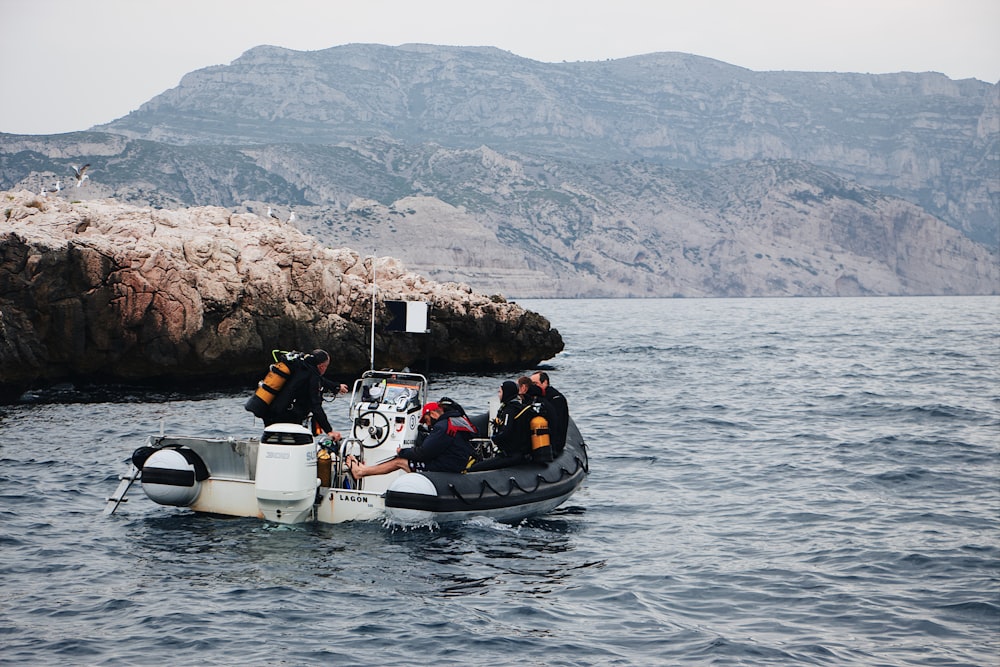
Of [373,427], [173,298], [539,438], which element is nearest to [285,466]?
[373,427]

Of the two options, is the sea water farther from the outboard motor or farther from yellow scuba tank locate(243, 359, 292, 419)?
yellow scuba tank locate(243, 359, 292, 419)

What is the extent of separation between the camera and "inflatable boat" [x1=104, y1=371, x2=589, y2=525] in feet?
39.5

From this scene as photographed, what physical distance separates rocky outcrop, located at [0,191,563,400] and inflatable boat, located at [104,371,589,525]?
12680mm

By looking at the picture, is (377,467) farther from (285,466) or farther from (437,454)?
(285,466)

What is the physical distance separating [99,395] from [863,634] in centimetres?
2225

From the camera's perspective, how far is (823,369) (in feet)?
134

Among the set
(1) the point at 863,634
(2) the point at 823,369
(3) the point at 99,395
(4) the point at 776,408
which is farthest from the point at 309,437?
(2) the point at 823,369

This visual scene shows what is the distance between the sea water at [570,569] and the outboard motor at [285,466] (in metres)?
0.55

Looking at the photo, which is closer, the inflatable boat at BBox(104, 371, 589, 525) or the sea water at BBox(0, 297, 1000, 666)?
the sea water at BBox(0, 297, 1000, 666)

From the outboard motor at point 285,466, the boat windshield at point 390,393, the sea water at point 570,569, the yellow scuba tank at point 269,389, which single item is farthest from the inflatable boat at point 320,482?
the yellow scuba tank at point 269,389

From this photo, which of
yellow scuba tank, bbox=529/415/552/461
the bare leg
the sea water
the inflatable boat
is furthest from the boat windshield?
the sea water

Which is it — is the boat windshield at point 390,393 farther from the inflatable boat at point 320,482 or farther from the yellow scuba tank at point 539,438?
the yellow scuba tank at point 539,438

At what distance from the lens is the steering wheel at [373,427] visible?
14188mm

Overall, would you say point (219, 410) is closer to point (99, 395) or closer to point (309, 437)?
point (99, 395)
